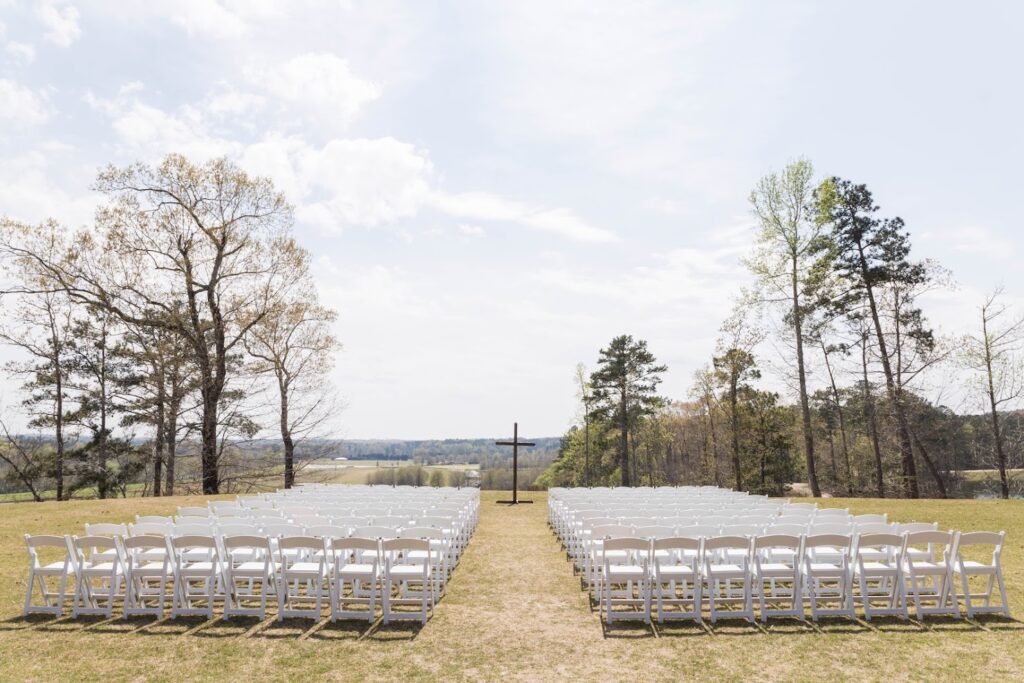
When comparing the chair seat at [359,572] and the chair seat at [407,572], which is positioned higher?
the chair seat at [359,572]

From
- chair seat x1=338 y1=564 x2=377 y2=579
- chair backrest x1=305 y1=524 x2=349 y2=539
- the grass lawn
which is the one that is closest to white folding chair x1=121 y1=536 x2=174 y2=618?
the grass lawn

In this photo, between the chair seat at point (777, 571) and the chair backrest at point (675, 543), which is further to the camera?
the chair seat at point (777, 571)

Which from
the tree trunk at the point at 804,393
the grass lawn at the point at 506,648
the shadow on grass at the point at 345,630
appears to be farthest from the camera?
the tree trunk at the point at 804,393

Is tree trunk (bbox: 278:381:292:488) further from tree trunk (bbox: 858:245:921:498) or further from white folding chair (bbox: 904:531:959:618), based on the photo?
tree trunk (bbox: 858:245:921:498)

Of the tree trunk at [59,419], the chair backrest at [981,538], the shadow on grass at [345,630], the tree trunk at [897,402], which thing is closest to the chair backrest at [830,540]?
the chair backrest at [981,538]

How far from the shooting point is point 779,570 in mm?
7199

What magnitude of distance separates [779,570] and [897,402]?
22.4 m

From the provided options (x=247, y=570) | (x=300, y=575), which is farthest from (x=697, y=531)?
(x=247, y=570)

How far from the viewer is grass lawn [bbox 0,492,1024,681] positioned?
17.8 ft

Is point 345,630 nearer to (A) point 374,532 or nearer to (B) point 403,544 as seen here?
(B) point 403,544

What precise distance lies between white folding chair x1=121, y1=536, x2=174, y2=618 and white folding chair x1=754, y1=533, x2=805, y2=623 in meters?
6.81

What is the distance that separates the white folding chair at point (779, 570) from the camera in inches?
275

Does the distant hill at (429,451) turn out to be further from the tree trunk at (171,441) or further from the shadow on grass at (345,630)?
the shadow on grass at (345,630)

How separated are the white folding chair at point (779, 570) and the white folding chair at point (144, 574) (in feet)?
22.3
